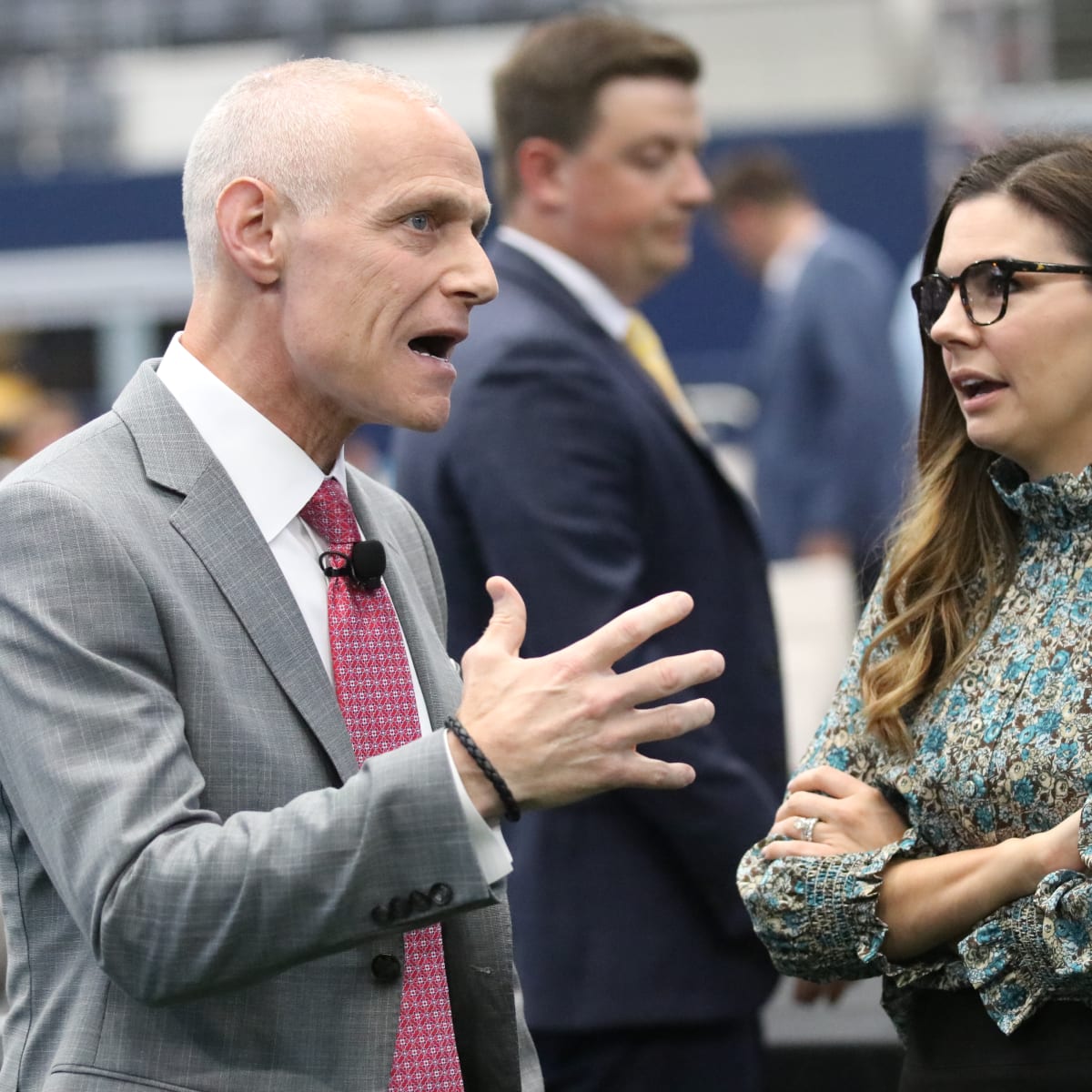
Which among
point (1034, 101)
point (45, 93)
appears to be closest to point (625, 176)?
point (1034, 101)

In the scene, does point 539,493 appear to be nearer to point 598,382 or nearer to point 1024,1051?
point 598,382

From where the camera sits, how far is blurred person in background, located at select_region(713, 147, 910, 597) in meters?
6.89

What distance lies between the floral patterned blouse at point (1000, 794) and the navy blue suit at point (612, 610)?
85 centimetres

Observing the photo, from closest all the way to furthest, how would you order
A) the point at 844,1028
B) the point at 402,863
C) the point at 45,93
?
the point at 402,863
the point at 844,1028
the point at 45,93

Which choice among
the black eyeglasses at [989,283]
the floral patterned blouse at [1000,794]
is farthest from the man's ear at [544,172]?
the floral patterned blouse at [1000,794]

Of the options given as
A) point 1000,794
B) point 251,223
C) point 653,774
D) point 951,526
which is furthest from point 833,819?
point 251,223

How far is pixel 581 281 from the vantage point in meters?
3.66

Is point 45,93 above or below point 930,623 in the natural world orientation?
below

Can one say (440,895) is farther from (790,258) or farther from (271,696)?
(790,258)

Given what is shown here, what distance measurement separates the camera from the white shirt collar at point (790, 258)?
7699 mm

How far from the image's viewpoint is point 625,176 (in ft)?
12.3

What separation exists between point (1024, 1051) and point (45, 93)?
14.9 m

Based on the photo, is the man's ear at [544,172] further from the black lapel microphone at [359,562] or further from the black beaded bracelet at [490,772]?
the black beaded bracelet at [490,772]

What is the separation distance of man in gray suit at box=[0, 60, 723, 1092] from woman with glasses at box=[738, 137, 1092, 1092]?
1.59 ft
